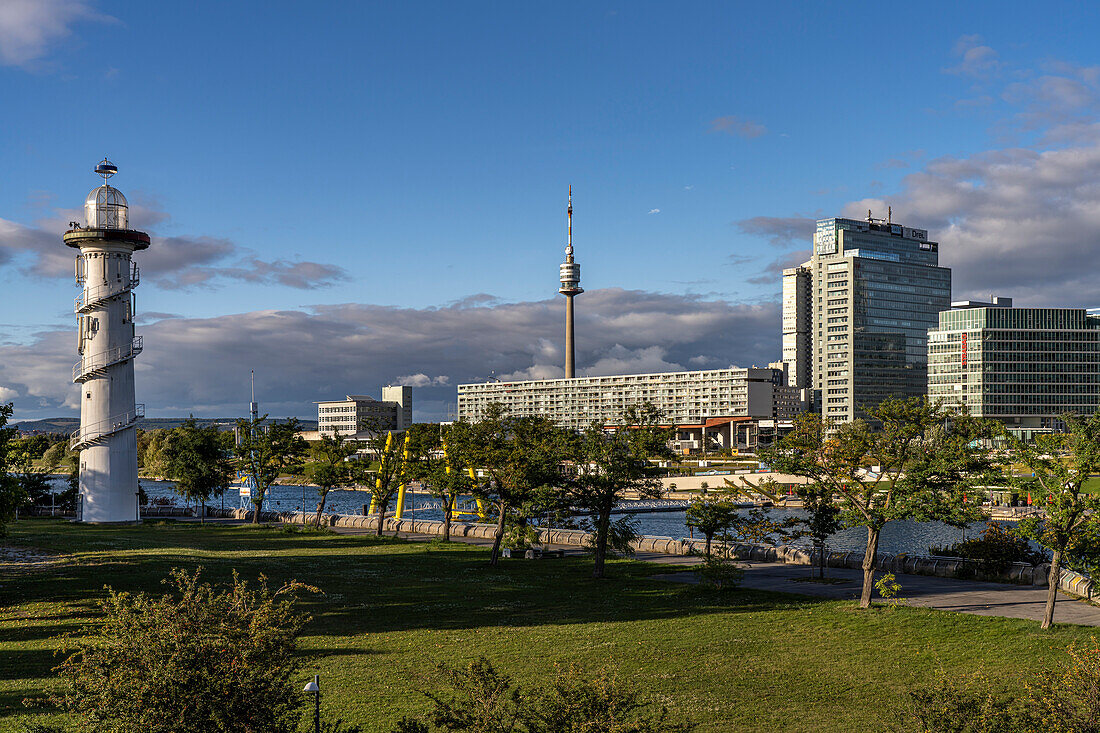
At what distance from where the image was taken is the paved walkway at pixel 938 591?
27.4 metres

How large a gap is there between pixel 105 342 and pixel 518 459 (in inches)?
1044

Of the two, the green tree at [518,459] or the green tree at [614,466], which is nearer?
the green tree at [614,466]

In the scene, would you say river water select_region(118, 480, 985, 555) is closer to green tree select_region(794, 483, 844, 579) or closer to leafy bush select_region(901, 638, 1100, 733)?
green tree select_region(794, 483, 844, 579)

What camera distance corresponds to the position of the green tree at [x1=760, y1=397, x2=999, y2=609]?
2662cm

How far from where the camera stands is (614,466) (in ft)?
119

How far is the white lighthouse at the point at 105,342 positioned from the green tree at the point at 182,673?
140 feet

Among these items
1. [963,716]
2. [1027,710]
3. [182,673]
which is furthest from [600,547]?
[182,673]

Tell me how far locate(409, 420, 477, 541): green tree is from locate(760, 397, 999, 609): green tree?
1762 cm

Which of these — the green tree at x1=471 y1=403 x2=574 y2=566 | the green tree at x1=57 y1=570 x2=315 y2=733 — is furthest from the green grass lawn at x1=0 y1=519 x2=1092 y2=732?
the green tree at x1=57 y1=570 x2=315 y2=733

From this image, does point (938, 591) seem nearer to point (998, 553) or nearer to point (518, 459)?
point (998, 553)

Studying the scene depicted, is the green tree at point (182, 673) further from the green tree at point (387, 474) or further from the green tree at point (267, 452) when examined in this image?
the green tree at point (267, 452)

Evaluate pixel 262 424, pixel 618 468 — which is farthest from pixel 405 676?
pixel 262 424

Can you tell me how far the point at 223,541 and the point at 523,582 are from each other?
21572mm

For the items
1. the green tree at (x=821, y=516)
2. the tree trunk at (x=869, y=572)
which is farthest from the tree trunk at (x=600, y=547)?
the tree trunk at (x=869, y=572)
